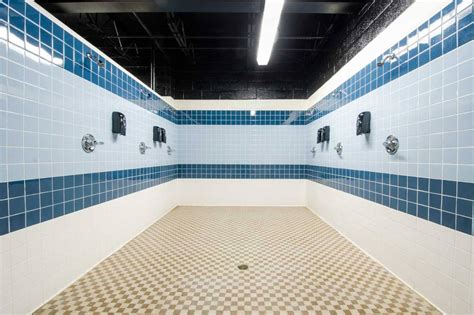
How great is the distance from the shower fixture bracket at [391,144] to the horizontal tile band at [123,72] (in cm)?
56

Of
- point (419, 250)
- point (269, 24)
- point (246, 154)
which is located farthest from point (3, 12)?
point (246, 154)

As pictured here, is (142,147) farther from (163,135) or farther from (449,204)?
(449,204)

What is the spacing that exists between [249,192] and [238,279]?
2960 millimetres

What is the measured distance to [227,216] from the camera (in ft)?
13.4

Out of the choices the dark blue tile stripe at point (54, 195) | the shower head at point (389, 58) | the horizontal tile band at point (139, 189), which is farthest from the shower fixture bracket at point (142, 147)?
the shower head at point (389, 58)

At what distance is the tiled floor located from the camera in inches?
65.0

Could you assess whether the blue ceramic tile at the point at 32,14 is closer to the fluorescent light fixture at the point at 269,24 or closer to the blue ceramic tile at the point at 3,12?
the blue ceramic tile at the point at 3,12

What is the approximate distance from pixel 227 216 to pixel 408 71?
3.27m

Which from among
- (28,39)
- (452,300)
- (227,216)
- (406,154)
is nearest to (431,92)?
(406,154)

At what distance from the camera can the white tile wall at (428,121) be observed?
1414 mm

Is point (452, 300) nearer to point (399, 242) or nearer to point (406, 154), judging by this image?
point (399, 242)

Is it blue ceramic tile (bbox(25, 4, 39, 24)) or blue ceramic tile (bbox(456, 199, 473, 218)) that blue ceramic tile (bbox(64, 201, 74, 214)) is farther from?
blue ceramic tile (bbox(456, 199, 473, 218))

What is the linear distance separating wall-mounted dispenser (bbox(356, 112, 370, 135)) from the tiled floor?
4.55ft

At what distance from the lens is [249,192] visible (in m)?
4.93
